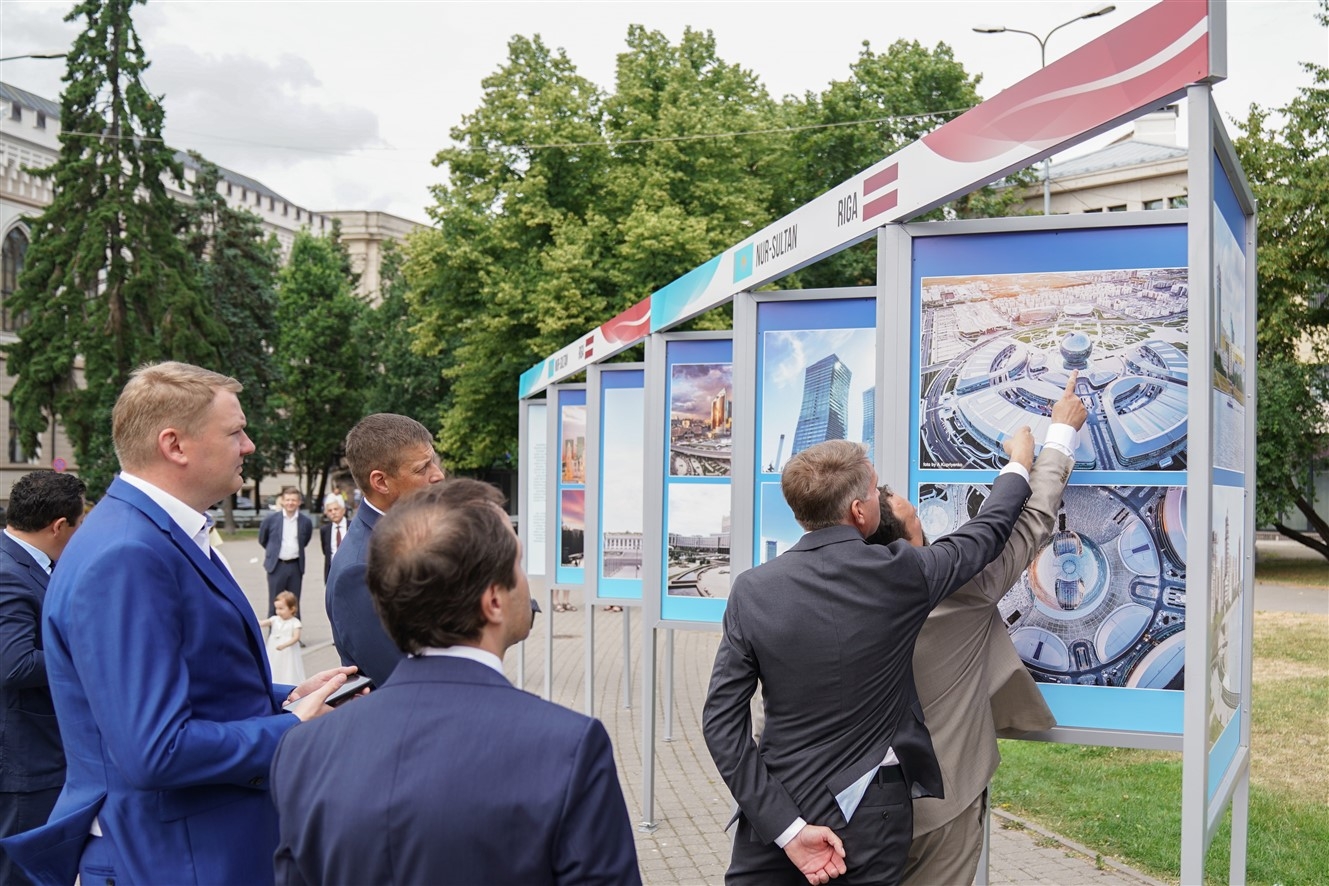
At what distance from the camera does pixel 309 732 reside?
1.93 m

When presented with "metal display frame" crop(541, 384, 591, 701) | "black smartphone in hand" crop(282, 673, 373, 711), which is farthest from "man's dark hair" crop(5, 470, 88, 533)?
"metal display frame" crop(541, 384, 591, 701)

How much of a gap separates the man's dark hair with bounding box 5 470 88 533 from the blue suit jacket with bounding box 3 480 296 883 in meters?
1.99

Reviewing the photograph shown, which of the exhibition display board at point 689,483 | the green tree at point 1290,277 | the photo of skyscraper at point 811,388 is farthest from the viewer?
the green tree at point 1290,277

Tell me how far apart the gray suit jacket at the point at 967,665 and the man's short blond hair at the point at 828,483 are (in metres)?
0.48

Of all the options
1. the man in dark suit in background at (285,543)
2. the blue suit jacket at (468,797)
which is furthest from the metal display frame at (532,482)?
the blue suit jacket at (468,797)

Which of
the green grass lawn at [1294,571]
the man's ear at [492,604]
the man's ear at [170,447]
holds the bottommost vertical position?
the green grass lawn at [1294,571]

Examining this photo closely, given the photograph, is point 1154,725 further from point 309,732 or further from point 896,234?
point 309,732

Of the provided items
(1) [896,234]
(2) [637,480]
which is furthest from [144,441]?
(2) [637,480]

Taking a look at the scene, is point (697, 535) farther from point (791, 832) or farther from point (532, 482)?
point (532, 482)

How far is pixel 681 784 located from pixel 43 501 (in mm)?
4982

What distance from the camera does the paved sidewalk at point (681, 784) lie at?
5.96m

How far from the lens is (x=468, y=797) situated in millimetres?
1734

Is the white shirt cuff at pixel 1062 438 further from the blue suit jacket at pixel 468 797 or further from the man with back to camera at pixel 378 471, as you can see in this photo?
the blue suit jacket at pixel 468 797

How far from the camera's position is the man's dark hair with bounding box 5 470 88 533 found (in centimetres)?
434
